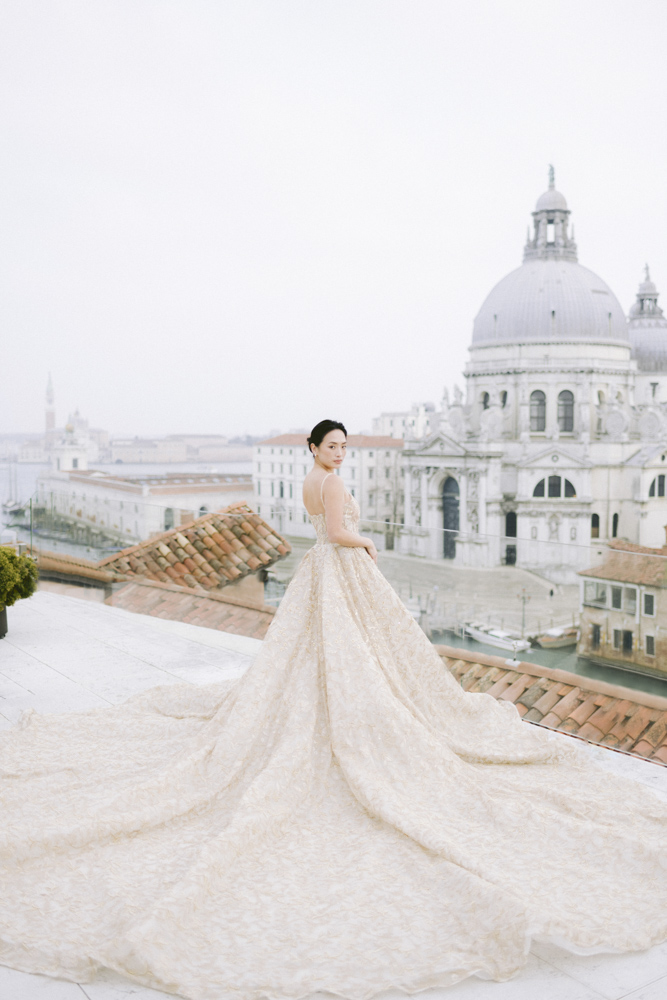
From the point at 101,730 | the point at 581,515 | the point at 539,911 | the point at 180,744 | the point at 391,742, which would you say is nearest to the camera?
the point at 539,911

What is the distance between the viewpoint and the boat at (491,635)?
197 inches

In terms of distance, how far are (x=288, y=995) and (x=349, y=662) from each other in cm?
138

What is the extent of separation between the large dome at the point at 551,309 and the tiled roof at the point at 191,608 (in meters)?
42.6

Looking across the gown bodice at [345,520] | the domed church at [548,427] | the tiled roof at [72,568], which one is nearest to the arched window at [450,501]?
the domed church at [548,427]

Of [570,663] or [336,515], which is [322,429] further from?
[570,663]

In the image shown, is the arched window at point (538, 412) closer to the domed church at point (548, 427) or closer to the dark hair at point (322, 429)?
the domed church at point (548, 427)

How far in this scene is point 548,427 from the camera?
46.2m

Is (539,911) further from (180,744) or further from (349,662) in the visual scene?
(180,744)

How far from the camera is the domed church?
4382 centimetres

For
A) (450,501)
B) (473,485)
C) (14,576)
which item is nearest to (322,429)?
(14,576)

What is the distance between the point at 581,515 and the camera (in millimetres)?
43375

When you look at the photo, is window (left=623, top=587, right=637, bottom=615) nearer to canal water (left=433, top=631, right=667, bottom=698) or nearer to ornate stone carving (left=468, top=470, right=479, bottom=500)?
canal water (left=433, top=631, right=667, bottom=698)

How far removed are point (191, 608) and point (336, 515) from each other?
3.59 meters

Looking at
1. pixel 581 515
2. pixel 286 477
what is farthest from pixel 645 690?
pixel 286 477
